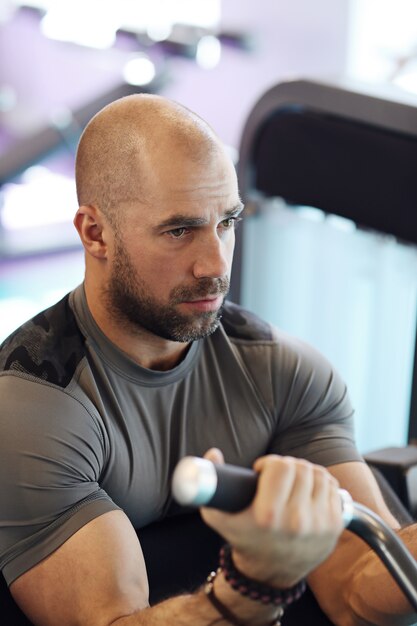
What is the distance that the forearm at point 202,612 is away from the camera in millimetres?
924

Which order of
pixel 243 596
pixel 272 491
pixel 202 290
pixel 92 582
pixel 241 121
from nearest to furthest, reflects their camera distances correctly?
pixel 272 491 → pixel 243 596 → pixel 92 582 → pixel 202 290 → pixel 241 121

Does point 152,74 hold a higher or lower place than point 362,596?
higher

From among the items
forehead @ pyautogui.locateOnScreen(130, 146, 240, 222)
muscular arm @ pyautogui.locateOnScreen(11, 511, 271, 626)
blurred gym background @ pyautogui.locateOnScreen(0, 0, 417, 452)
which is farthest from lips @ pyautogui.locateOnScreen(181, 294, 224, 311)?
blurred gym background @ pyautogui.locateOnScreen(0, 0, 417, 452)

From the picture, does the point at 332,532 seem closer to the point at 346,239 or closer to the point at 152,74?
the point at 346,239

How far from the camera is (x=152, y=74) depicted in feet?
12.6

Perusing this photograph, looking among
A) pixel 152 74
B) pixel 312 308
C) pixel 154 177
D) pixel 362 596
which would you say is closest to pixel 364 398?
pixel 312 308

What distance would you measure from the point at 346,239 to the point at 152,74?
6.11 ft

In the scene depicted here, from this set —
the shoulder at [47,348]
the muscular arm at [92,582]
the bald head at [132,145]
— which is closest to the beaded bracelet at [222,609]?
the muscular arm at [92,582]

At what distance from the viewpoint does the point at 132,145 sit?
1253 mm

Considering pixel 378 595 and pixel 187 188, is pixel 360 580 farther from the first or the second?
pixel 187 188

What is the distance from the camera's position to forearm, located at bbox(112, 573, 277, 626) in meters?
0.92

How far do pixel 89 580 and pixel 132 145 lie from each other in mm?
519

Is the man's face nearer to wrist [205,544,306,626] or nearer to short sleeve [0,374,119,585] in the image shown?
short sleeve [0,374,119,585]

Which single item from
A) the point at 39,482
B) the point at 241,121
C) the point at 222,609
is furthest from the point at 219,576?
the point at 241,121
